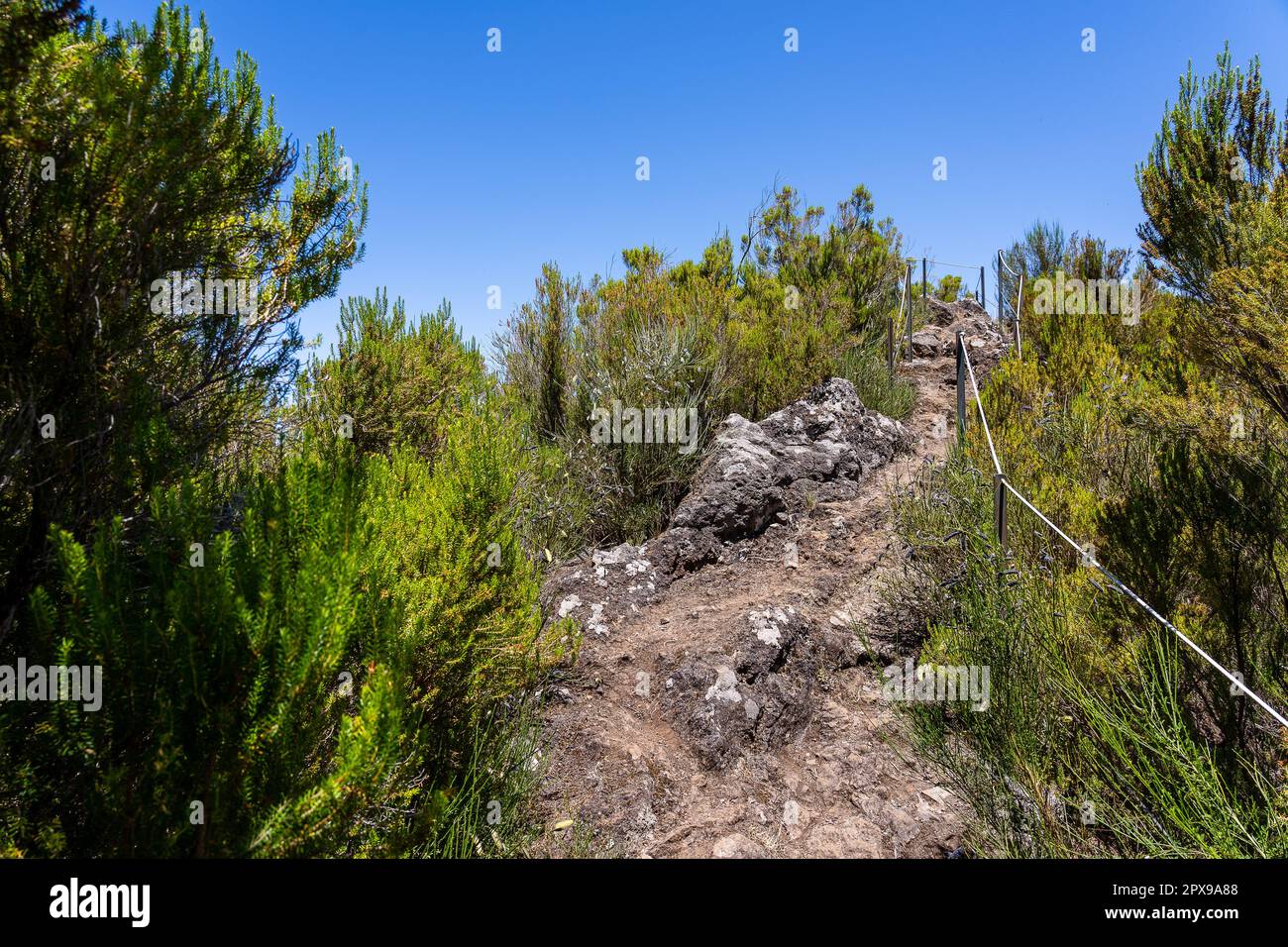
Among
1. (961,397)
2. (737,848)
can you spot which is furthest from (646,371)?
(737,848)

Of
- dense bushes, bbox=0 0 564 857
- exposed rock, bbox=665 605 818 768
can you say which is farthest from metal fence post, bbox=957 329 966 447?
dense bushes, bbox=0 0 564 857

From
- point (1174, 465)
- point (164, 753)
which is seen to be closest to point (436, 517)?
point (164, 753)

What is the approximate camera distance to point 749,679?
3.43m

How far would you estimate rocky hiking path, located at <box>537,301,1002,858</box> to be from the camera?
272cm

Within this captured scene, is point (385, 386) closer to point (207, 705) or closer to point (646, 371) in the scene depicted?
point (646, 371)

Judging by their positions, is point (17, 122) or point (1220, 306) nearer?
point (17, 122)

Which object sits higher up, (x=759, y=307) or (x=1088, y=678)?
(x=759, y=307)

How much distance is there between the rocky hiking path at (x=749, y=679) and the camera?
8.94 ft

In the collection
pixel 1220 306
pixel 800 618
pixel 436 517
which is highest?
pixel 1220 306

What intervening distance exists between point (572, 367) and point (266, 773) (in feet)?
16.0

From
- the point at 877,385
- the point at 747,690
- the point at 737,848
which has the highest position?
the point at 877,385

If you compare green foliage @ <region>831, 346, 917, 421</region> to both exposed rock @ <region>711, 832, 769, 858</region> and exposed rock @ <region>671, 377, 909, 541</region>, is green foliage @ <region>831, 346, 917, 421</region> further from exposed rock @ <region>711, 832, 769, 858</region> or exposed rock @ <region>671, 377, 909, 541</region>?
exposed rock @ <region>711, 832, 769, 858</region>

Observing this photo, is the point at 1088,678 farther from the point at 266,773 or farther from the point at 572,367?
the point at 572,367
